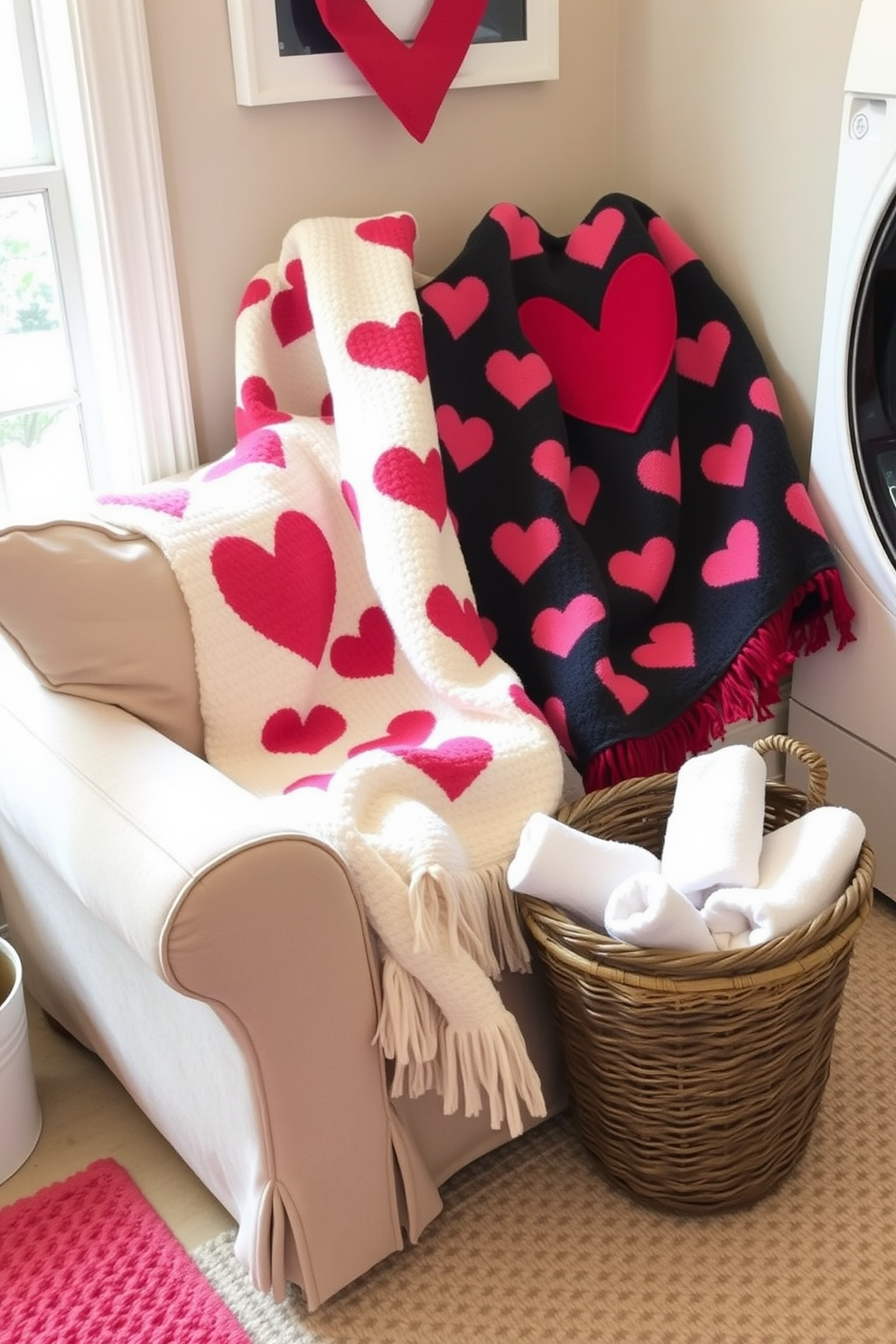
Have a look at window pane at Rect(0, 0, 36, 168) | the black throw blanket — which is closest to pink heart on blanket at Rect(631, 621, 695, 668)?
the black throw blanket

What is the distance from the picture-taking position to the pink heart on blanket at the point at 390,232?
5.86 feet

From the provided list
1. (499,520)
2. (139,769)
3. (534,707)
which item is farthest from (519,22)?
(139,769)

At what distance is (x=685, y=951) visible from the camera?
1310mm

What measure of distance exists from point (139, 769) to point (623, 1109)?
0.63 meters

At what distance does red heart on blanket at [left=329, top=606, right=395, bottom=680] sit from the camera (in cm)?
167

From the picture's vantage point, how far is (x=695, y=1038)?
1.34m

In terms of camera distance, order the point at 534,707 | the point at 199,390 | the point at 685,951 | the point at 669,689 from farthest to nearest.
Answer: the point at 199,390 → the point at 669,689 → the point at 534,707 → the point at 685,951

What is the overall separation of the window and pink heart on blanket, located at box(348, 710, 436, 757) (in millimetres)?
545

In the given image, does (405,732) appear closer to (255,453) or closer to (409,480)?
(409,480)

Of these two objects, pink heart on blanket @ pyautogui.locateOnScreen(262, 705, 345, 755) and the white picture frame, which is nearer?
pink heart on blanket @ pyautogui.locateOnScreen(262, 705, 345, 755)

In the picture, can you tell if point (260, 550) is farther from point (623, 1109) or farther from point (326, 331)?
point (623, 1109)

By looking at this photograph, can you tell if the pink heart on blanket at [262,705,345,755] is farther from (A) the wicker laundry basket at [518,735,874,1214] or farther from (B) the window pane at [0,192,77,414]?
(B) the window pane at [0,192,77,414]

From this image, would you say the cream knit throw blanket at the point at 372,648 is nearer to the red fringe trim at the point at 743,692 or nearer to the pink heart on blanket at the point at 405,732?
the pink heart on blanket at the point at 405,732

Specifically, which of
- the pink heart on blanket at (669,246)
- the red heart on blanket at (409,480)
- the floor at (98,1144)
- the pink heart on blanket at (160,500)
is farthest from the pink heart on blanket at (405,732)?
the pink heart on blanket at (669,246)
